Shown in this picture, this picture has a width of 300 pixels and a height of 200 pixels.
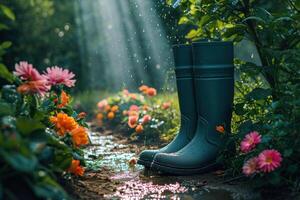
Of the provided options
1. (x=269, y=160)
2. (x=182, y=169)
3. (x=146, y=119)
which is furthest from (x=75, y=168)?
(x=146, y=119)

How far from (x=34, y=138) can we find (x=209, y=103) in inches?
42.5

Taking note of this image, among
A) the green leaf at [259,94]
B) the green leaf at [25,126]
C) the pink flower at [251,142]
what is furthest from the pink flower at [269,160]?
the green leaf at [25,126]

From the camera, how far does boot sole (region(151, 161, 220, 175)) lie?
2.34 meters

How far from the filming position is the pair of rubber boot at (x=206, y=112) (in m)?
2.36

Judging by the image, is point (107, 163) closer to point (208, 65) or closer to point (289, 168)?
point (208, 65)

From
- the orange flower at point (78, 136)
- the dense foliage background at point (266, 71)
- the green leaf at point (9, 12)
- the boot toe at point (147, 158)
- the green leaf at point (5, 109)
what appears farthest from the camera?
the boot toe at point (147, 158)

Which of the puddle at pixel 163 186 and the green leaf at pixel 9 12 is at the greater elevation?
the green leaf at pixel 9 12

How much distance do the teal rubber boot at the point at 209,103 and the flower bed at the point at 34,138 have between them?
0.56 metres

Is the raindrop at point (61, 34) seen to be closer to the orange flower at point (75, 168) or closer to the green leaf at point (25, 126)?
the orange flower at point (75, 168)

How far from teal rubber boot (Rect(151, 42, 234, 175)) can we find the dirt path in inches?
3.2

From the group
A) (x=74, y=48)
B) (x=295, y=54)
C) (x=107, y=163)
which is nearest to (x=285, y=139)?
(x=295, y=54)

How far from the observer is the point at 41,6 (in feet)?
31.2

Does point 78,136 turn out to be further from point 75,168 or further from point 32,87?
point 32,87

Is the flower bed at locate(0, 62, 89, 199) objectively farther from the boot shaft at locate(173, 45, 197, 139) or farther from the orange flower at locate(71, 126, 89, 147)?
the boot shaft at locate(173, 45, 197, 139)
